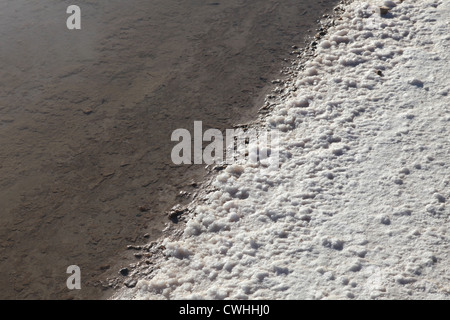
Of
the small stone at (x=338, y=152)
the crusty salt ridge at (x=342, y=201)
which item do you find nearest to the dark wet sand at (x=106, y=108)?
the crusty salt ridge at (x=342, y=201)

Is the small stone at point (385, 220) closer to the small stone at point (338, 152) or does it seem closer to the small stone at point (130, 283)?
the small stone at point (338, 152)

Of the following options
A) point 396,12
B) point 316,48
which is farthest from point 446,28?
point 316,48

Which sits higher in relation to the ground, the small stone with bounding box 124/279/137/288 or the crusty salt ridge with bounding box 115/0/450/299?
the crusty salt ridge with bounding box 115/0/450/299

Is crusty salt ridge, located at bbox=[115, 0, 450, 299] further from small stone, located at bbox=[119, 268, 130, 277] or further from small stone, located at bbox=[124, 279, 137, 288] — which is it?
small stone, located at bbox=[119, 268, 130, 277]

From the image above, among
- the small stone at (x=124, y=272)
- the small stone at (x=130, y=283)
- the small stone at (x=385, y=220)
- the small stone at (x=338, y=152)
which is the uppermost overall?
the small stone at (x=338, y=152)

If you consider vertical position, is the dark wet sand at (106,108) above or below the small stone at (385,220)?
above

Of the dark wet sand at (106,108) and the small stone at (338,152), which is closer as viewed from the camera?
the dark wet sand at (106,108)

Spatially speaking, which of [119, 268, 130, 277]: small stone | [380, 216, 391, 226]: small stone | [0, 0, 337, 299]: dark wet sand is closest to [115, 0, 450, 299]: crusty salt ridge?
[380, 216, 391, 226]: small stone
